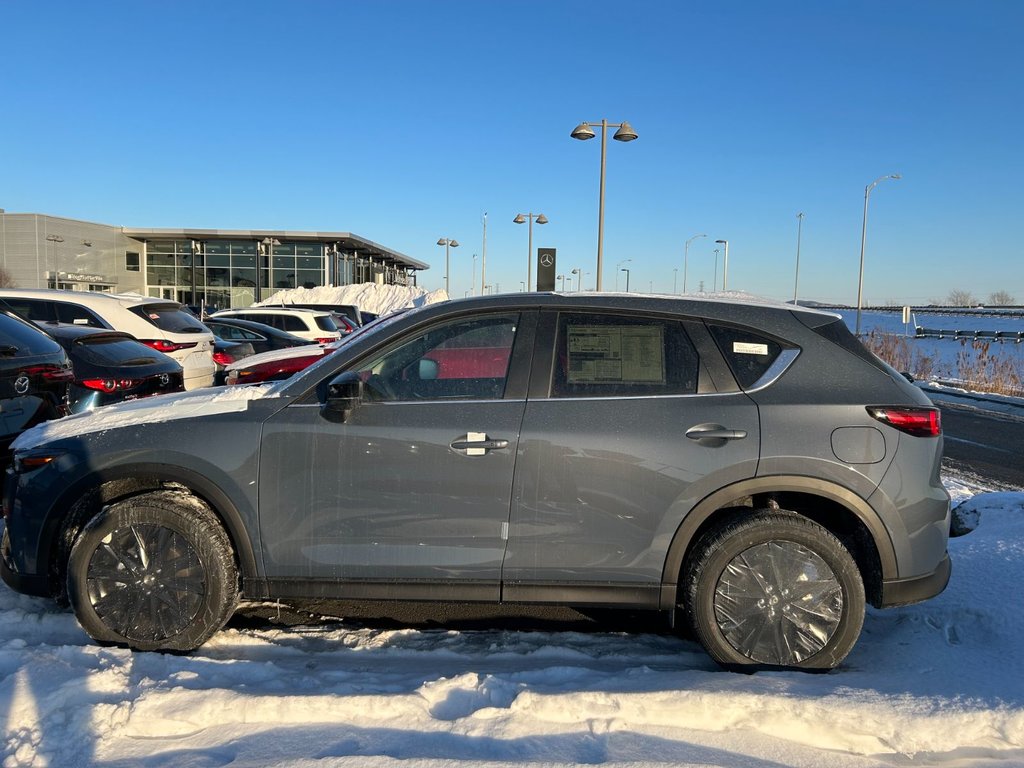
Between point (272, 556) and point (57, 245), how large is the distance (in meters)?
68.0

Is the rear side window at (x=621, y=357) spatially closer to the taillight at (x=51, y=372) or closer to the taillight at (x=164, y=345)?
the taillight at (x=51, y=372)

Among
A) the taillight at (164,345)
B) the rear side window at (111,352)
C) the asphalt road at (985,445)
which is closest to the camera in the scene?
the rear side window at (111,352)

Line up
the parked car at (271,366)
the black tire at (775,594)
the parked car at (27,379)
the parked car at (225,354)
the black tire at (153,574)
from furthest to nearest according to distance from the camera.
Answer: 1. the parked car at (225,354)
2. the parked car at (271,366)
3. the parked car at (27,379)
4. the black tire at (153,574)
5. the black tire at (775,594)

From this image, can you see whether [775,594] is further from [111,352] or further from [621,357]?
[111,352]

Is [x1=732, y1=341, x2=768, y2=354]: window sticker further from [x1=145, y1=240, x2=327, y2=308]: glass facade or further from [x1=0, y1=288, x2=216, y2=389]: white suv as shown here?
[x1=145, y1=240, x2=327, y2=308]: glass facade

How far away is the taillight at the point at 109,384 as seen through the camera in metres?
6.43

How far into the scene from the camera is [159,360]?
696 cm

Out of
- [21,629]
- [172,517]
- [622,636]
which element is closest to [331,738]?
[172,517]

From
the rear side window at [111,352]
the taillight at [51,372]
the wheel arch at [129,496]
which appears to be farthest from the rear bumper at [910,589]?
the rear side window at [111,352]

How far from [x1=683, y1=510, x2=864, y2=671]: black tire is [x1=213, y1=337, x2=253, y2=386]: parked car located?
7667 mm

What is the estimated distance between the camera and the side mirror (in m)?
3.45

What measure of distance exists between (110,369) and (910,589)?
6.31 m

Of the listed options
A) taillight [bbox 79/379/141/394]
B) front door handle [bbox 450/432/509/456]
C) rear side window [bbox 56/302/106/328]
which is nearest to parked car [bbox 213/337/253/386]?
rear side window [bbox 56/302/106/328]

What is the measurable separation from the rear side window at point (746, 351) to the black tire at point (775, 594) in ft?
2.15
